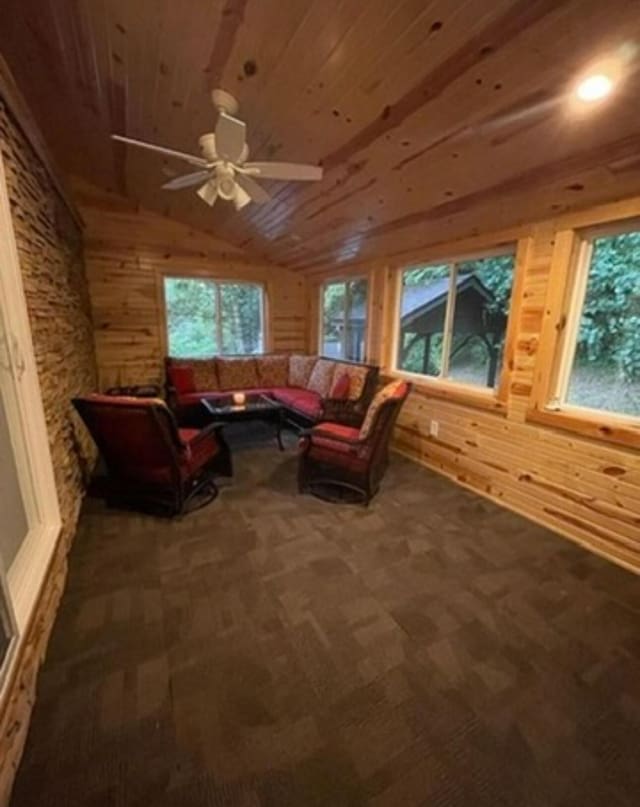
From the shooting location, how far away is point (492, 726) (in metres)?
1.33

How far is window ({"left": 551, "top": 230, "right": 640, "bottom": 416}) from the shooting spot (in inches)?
88.8

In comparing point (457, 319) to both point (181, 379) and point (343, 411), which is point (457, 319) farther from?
point (181, 379)

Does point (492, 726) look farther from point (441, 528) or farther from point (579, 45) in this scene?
point (579, 45)

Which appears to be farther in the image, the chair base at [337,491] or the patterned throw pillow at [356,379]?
the patterned throw pillow at [356,379]

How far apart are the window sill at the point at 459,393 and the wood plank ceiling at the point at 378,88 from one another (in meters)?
1.30

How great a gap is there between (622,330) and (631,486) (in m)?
0.94

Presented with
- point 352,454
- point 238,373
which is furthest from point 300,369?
point 352,454

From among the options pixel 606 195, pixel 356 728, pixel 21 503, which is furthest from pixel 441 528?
pixel 21 503

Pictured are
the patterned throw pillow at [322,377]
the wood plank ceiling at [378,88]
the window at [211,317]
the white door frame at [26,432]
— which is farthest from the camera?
the window at [211,317]

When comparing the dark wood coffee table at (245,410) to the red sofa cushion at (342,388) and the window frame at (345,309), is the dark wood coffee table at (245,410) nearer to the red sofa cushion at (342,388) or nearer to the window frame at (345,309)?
the red sofa cushion at (342,388)

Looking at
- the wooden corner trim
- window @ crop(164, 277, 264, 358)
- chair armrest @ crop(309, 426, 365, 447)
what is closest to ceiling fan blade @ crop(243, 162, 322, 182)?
the wooden corner trim

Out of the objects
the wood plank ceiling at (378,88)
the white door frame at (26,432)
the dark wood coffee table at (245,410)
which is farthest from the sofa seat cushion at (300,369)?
the white door frame at (26,432)

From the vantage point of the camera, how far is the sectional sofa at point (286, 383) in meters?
4.09

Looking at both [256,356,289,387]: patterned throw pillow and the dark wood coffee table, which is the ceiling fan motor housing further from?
[256,356,289,387]: patterned throw pillow
